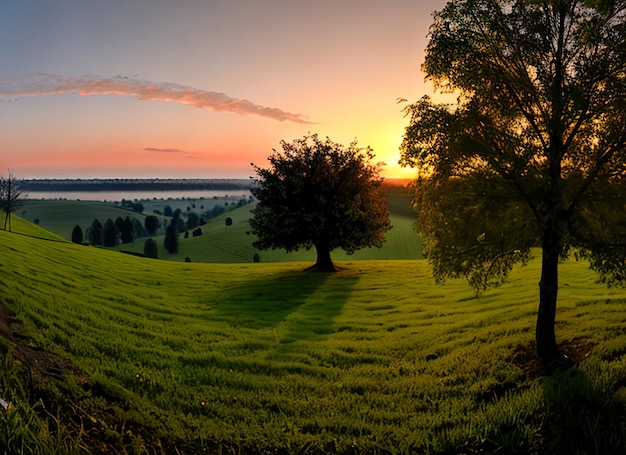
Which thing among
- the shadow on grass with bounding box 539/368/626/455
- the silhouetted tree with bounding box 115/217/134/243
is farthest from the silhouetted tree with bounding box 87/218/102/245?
the shadow on grass with bounding box 539/368/626/455

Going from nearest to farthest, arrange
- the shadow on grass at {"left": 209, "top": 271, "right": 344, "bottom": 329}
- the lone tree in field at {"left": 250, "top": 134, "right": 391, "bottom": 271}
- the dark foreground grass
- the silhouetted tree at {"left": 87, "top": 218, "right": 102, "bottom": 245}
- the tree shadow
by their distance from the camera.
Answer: the dark foreground grass → the tree shadow → the shadow on grass at {"left": 209, "top": 271, "right": 344, "bottom": 329} → the lone tree in field at {"left": 250, "top": 134, "right": 391, "bottom": 271} → the silhouetted tree at {"left": 87, "top": 218, "right": 102, "bottom": 245}

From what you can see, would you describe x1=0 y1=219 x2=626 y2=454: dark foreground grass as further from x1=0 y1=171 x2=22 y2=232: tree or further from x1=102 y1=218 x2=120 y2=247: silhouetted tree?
x1=102 y1=218 x2=120 y2=247: silhouetted tree

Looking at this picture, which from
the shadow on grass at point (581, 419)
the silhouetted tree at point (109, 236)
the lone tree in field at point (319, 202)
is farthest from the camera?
the silhouetted tree at point (109, 236)

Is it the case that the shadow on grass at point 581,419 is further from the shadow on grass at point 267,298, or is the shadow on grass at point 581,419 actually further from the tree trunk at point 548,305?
the shadow on grass at point 267,298

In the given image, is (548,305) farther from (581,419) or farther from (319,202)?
(319,202)

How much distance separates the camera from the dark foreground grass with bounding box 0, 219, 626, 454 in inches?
355

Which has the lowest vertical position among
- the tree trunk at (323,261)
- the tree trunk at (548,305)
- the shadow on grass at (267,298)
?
the shadow on grass at (267,298)

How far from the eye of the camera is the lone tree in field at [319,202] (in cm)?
4511

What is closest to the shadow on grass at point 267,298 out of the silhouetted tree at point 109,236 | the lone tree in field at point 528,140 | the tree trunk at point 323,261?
the tree trunk at point 323,261

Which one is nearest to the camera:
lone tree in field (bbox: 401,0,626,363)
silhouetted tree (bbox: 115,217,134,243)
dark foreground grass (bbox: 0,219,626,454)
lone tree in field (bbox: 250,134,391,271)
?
dark foreground grass (bbox: 0,219,626,454)

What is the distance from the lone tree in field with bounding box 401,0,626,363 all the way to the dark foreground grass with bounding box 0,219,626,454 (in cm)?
325

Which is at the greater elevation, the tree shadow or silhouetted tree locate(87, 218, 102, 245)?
the tree shadow

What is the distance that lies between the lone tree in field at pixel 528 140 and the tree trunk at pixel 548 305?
0.04 meters

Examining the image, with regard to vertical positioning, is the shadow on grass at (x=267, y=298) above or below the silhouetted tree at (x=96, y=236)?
above
